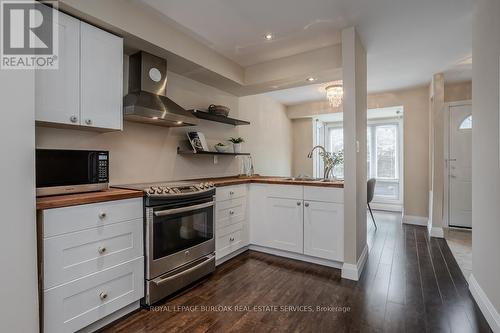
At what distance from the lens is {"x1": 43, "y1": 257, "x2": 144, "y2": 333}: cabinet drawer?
1.51 metres

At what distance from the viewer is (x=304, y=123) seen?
6188 mm

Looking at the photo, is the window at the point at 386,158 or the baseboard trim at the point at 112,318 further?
the window at the point at 386,158

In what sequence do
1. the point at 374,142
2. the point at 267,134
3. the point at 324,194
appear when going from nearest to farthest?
the point at 324,194, the point at 267,134, the point at 374,142

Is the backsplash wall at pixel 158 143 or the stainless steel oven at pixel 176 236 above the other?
the backsplash wall at pixel 158 143

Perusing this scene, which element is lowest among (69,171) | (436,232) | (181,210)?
(436,232)

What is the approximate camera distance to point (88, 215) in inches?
65.8

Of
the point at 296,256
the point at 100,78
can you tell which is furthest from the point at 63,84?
the point at 296,256

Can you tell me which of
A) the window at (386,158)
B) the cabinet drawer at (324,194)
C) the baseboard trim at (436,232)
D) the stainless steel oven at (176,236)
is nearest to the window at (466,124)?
the window at (386,158)

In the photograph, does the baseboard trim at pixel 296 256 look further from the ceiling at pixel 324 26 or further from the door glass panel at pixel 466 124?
the door glass panel at pixel 466 124

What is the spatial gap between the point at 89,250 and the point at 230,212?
1.53 m

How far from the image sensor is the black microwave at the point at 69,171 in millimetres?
1708

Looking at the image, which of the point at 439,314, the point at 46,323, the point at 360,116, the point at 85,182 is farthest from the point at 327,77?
the point at 46,323

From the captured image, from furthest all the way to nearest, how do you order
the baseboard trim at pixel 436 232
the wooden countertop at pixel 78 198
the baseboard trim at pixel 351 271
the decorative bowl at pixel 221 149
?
the baseboard trim at pixel 436 232, the decorative bowl at pixel 221 149, the baseboard trim at pixel 351 271, the wooden countertop at pixel 78 198

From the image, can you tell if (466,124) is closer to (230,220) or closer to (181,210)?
(230,220)
